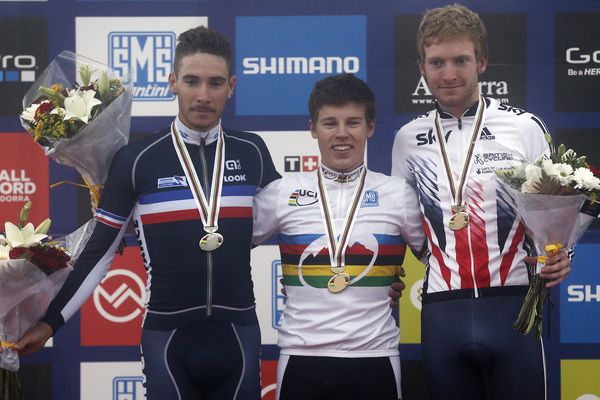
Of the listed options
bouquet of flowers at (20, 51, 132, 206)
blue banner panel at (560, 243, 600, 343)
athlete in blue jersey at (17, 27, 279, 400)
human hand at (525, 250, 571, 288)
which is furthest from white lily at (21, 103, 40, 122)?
blue banner panel at (560, 243, 600, 343)

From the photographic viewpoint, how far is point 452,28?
2.85 m

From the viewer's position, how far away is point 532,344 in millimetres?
2717

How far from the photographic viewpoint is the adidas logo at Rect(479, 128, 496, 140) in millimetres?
2863

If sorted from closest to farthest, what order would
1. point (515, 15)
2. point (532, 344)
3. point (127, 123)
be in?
1. point (532, 344)
2. point (127, 123)
3. point (515, 15)

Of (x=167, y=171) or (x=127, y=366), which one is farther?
(x=127, y=366)

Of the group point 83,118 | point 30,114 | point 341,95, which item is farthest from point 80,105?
point 341,95

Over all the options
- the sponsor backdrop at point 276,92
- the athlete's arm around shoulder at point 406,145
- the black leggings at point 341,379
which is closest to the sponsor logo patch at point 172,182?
the black leggings at point 341,379

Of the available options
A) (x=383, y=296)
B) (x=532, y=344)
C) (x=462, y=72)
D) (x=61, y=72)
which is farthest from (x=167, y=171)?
(x=532, y=344)

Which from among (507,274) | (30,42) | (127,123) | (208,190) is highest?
(30,42)

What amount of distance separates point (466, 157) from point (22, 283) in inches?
57.9

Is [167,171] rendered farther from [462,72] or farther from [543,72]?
[543,72]

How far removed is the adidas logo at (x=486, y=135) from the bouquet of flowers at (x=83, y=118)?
1.21 m

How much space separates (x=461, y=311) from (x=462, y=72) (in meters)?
0.80

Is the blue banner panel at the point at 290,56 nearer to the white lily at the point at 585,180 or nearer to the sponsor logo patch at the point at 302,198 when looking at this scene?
the sponsor logo patch at the point at 302,198
